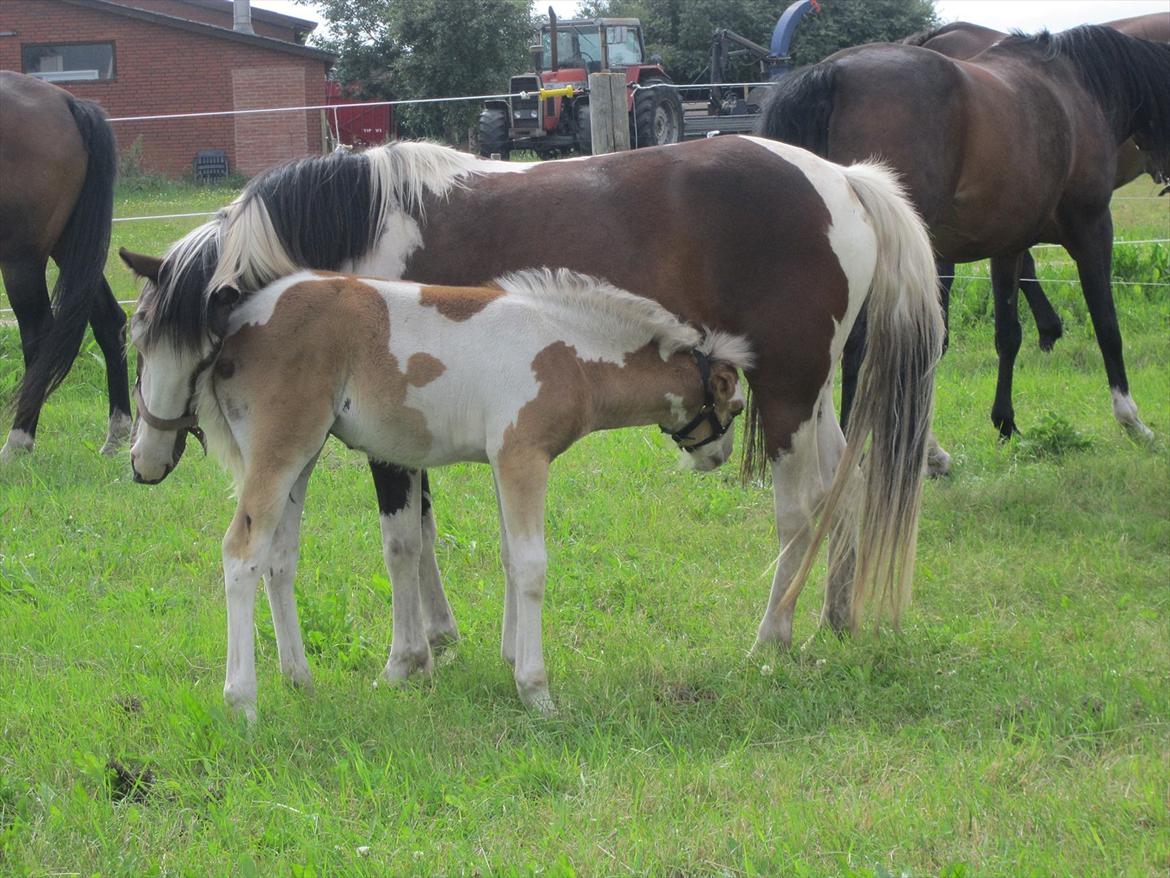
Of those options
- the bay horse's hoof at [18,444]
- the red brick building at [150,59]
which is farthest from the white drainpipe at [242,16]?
the bay horse's hoof at [18,444]

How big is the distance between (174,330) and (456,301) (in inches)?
33.0

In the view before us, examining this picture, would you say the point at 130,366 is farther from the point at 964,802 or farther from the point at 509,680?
the point at 964,802

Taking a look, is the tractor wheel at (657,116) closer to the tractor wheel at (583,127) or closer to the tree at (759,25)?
the tractor wheel at (583,127)

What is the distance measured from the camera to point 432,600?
14.8 ft

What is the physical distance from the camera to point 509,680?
407cm

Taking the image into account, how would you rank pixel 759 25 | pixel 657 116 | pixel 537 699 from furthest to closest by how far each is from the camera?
pixel 759 25 < pixel 657 116 < pixel 537 699

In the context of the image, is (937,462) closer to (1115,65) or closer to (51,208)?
(1115,65)

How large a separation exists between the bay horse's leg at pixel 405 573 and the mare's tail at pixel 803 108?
277cm

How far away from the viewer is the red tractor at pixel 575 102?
21.1 metres

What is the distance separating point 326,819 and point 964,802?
158cm

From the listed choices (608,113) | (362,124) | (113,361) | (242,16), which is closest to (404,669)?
(113,361)

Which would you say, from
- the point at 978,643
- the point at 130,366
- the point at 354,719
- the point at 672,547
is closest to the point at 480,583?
the point at 672,547

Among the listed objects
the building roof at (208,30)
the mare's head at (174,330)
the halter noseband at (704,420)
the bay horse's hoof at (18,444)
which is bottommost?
the bay horse's hoof at (18,444)

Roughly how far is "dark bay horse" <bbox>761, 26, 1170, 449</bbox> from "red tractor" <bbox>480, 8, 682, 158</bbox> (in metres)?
12.4
